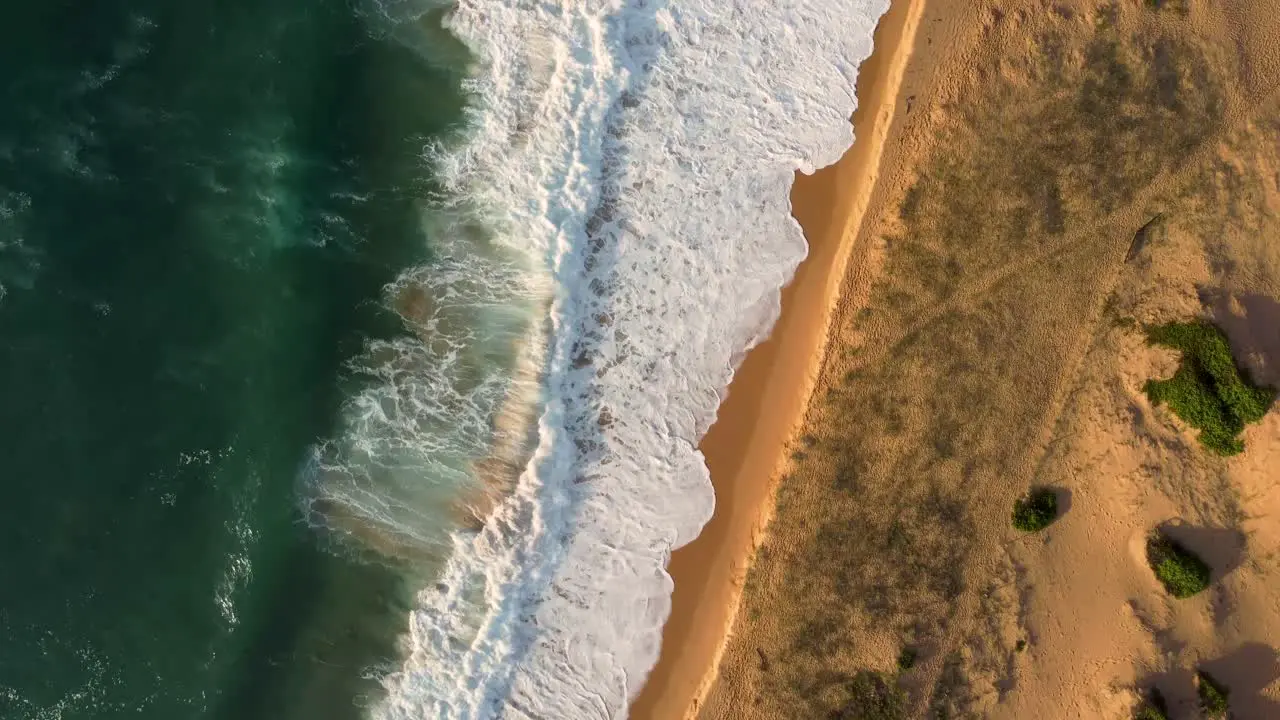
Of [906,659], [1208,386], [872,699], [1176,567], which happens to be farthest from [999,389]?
[872,699]

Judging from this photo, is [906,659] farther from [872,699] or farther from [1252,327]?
[1252,327]

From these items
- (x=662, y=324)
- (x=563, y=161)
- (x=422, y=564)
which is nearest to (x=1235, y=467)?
(x=662, y=324)

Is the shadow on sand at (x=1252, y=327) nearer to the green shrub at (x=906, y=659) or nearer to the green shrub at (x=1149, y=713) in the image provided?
the green shrub at (x=1149, y=713)

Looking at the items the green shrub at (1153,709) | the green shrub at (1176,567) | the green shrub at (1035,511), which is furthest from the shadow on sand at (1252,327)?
the green shrub at (1153,709)

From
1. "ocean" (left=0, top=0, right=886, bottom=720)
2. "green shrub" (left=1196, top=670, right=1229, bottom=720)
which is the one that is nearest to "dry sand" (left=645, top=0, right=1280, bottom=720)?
"green shrub" (left=1196, top=670, right=1229, bottom=720)

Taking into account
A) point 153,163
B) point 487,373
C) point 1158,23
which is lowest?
point 487,373

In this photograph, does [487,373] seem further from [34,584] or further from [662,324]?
[34,584]
